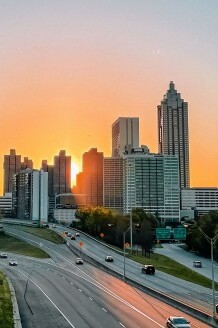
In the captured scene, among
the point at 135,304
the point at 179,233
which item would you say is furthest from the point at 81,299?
the point at 179,233

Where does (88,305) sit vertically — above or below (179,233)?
below

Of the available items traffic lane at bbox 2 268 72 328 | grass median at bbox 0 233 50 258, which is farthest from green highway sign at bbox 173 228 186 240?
traffic lane at bbox 2 268 72 328

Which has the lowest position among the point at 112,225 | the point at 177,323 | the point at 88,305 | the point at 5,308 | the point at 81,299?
the point at 81,299

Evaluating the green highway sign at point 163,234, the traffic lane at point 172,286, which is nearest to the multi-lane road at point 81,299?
the traffic lane at point 172,286

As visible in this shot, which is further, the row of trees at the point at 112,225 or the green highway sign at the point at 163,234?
the row of trees at the point at 112,225

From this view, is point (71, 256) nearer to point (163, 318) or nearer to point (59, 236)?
point (59, 236)

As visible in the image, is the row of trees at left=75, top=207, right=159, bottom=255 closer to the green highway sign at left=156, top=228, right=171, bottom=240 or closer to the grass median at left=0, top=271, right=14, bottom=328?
the green highway sign at left=156, top=228, right=171, bottom=240

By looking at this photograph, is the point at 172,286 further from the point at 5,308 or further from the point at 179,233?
the point at 179,233

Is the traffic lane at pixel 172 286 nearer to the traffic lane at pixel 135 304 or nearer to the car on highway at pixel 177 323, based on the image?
the traffic lane at pixel 135 304
